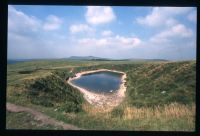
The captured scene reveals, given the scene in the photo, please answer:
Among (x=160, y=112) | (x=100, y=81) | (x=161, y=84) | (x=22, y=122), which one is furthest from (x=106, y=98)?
(x=22, y=122)

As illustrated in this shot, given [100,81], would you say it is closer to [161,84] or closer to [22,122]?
[161,84]

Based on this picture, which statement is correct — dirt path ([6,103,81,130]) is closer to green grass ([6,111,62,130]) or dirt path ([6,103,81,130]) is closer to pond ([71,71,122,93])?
green grass ([6,111,62,130])

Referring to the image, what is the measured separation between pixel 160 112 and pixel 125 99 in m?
1.01

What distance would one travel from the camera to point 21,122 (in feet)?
28.4

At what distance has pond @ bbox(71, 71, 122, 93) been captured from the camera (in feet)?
29.5

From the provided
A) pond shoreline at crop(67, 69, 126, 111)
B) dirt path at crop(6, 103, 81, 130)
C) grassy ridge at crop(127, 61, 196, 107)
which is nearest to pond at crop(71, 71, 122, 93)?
pond shoreline at crop(67, 69, 126, 111)

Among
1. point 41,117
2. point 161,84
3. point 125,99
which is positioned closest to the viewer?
point 41,117

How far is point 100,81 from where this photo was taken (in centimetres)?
901

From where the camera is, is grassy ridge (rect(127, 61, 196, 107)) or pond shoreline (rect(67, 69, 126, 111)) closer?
pond shoreline (rect(67, 69, 126, 111))

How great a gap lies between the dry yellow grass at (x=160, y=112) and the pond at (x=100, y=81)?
74cm

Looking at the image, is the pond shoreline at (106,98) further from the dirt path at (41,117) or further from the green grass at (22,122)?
the green grass at (22,122)

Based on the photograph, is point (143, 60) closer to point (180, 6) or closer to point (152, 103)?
point (152, 103)

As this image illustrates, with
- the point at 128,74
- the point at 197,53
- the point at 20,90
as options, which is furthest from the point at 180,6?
the point at 20,90
